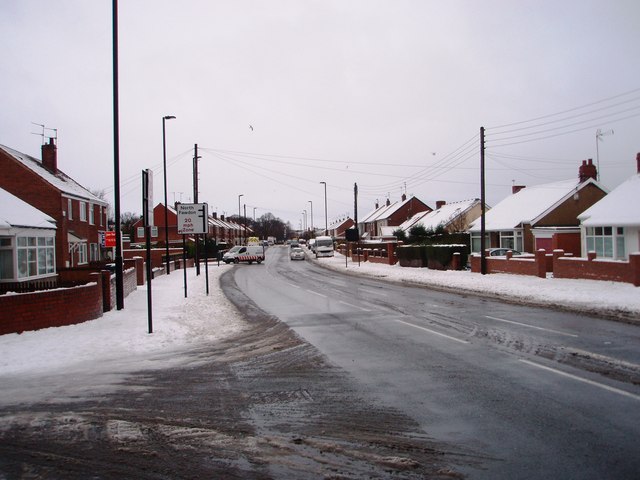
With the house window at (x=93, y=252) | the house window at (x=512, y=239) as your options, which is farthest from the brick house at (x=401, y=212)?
the house window at (x=93, y=252)

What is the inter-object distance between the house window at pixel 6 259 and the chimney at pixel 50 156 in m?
20.1

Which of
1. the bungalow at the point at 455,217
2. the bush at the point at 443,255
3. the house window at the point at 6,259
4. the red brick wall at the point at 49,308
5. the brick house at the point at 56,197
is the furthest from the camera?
the bungalow at the point at 455,217

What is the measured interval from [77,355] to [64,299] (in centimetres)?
301

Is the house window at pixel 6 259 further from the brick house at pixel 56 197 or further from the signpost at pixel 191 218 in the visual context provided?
the brick house at pixel 56 197

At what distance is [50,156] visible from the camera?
125 ft

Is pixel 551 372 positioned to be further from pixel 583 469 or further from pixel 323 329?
pixel 323 329

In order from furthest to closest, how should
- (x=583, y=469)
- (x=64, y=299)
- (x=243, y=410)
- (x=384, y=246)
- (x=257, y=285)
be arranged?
(x=384, y=246) → (x=257, y=285) → (x=64, y=299) → (x=243, y=410) → (x=583, y=469)

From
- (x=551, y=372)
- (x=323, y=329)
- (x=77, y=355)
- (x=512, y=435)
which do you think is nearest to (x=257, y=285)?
(x=323, y=329)

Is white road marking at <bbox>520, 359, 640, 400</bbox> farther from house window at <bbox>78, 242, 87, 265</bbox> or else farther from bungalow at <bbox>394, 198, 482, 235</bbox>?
bungalow at <bbox>394, 198, 482, 235</bbox>

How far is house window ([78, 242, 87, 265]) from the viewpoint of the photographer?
36969mm

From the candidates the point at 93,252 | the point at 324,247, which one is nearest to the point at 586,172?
the point at 324,247

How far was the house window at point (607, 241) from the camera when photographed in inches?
1103

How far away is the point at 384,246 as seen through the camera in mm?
46844

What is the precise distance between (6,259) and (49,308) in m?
10.4
